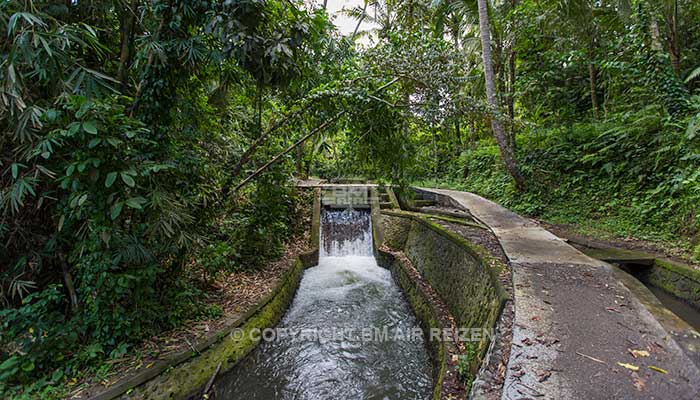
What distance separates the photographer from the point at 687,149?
453 cm

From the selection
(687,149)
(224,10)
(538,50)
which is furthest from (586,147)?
(224,10)

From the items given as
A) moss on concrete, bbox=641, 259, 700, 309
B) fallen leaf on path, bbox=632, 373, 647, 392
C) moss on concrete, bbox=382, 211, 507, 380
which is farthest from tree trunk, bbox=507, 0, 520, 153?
fallen leaf on path, bbox=632, 373, 647, 392

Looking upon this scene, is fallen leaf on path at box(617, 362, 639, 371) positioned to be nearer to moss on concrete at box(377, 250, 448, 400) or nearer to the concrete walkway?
the concrete walkway

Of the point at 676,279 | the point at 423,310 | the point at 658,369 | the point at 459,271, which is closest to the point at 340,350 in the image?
the point at 423,310

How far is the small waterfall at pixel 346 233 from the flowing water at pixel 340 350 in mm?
1223

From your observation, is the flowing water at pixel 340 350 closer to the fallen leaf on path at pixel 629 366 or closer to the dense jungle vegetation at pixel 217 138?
the dense jungle vegetation at pixel 217 138

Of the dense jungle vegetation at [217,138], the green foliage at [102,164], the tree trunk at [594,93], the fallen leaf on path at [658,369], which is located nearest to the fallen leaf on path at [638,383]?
the fallen leaf on path at [658,369]

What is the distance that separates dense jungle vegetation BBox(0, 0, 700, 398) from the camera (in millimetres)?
2250

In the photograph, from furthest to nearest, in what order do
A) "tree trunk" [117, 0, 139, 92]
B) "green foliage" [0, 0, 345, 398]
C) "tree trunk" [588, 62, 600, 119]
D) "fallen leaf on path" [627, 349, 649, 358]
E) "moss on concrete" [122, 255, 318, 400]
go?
"tree trunk" [588, 62, 600, 119], "tree trunk" [117, 0, 139, 92], "moss on concrete" [122, 255, 318, 400], "green foliage" [0, 0, 345, 398], "fallen leaf on path" [627, 349, 649, 358]

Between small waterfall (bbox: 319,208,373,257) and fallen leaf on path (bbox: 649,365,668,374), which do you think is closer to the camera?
fallen leaf on path (bbox: 649,365,668,374)

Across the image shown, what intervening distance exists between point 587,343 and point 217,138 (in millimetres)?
4358

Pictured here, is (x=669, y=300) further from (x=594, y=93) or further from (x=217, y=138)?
(x=594, y=93)

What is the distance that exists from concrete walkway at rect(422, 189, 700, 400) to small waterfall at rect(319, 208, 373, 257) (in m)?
4.38

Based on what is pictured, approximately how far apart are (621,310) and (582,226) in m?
3.63
